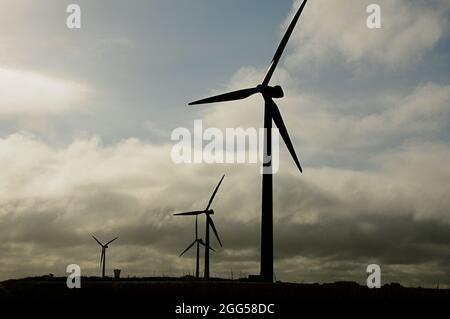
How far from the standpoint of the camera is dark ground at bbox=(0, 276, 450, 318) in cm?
5331

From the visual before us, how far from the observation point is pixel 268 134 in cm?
6444

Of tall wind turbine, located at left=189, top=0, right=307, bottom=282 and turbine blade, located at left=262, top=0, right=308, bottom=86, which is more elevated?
turbine blade, located at left=262, top=0, right=308, bottom=86

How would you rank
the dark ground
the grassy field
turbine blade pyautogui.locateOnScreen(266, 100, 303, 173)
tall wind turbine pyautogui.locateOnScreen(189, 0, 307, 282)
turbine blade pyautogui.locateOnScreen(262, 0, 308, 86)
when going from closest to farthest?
the dark ground < the grassy field < tall wind turbine pyautogui.locateOnScreen(189, 0, 307, 282) < turbine blade pyautogui.locateOnScreen(266, 100, 303, 173) < turbine blade pyautogui.locateOnScreen(262, 0, 308, 86)

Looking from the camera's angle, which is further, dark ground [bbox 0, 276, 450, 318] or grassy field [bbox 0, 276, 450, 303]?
grassy field [bbox 0, 276, 450, 303]

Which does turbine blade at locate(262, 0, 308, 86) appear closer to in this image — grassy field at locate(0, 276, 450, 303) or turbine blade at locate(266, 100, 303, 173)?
turbine blade at locate(266, 100, 303, 173)

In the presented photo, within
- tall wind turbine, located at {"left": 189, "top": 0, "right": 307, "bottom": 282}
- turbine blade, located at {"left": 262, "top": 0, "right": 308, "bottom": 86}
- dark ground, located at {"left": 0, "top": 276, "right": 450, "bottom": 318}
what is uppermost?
turbine blade, located at {"left": 262, "top": 0, "right": 308, "bottom": 86}

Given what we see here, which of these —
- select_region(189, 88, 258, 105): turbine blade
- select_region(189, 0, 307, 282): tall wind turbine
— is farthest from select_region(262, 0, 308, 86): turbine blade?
select_region(189, 88, 258, 105): turbine blade

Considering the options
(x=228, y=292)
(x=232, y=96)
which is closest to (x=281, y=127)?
(x=232, y=96)

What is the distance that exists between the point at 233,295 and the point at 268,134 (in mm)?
18087

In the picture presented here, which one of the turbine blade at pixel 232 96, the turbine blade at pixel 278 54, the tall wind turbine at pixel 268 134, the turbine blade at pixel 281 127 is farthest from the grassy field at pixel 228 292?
the turbine blade at pixel 278 54

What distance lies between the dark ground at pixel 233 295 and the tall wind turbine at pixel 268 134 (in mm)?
3561

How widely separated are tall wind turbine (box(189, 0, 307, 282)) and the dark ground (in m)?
3.56

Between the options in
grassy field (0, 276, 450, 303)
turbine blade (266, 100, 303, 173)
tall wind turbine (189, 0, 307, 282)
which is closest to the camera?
grassy field (0, 276, 450, 303)
